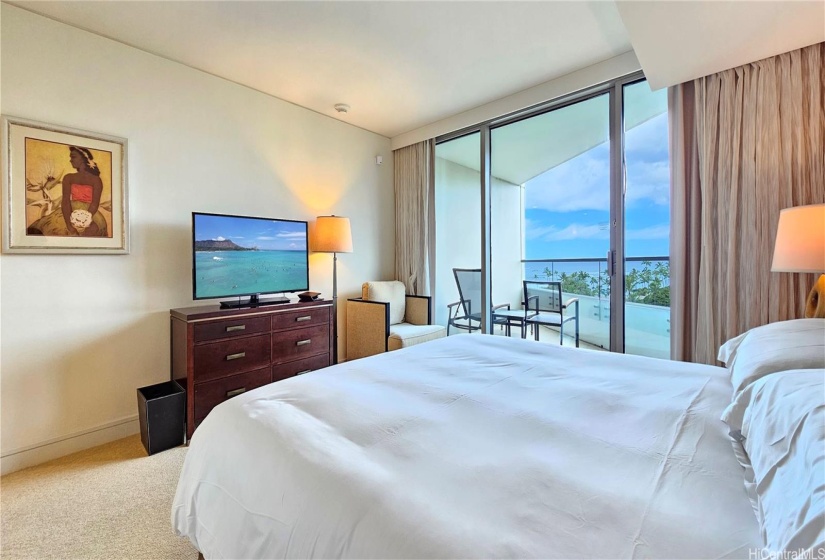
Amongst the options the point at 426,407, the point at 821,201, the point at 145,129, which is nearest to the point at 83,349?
the point at 145,129

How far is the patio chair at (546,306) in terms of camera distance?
383cm

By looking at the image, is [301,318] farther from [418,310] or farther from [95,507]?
[95,507]

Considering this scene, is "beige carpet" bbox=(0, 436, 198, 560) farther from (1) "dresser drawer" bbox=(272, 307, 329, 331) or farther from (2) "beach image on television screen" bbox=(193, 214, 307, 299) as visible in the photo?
(2) "beach image on television screen" bbox=(193, 214, 307, 299)

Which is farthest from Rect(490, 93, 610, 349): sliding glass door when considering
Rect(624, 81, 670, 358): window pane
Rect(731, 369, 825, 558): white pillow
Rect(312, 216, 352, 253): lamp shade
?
Rect(731, 369, 825, 558): white pillow

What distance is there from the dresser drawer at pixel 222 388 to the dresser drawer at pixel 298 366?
0.09 metres

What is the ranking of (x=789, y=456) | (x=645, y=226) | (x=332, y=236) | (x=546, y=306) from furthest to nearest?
1. (x=546, y=306)
2. (x=332, y=236)
3. (x=645, y=226)
4. (x=789, y=456)

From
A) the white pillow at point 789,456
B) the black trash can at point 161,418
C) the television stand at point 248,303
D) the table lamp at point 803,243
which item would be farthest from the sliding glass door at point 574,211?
the black trash can at point 161,418

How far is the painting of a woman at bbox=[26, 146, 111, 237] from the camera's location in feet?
7.51

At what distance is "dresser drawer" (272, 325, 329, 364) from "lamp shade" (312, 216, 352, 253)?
2.60 ft

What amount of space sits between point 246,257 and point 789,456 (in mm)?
3152

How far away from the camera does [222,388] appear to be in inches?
101

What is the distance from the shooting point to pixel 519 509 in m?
0.72

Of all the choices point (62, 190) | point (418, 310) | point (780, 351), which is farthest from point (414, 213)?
point (780, 351)

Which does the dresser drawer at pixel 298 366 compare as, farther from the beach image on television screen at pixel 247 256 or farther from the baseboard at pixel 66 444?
the baseboard at pixel 66 444
